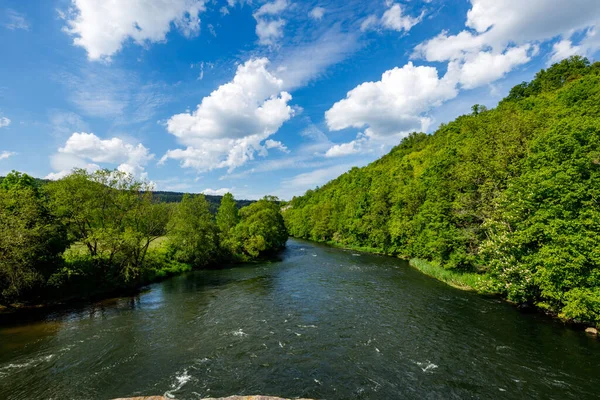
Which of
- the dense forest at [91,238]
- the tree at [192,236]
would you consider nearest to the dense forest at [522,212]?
the tree at [192,236]

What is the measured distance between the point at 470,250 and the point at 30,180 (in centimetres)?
5752

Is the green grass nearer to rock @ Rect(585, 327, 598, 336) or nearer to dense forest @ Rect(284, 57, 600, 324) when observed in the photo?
dense forest @ Rect(284, 57, 600, 324)

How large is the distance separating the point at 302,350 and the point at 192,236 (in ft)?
119

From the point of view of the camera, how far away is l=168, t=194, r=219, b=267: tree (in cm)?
4856

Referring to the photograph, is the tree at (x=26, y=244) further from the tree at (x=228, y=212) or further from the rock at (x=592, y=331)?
the tree at (x=228, y=212)

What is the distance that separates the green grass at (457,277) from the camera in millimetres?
28763

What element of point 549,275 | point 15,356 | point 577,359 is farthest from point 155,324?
point 549,275

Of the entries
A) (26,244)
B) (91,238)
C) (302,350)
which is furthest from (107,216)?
(302,350)

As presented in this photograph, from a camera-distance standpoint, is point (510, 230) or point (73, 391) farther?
point (510, 230)

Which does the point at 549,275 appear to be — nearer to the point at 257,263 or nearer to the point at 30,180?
the point at 257,263

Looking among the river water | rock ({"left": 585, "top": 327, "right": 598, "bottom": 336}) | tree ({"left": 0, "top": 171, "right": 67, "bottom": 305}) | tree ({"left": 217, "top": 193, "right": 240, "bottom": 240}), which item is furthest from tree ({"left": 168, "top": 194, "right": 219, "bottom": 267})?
rock ({"left": 585, "top": 327, "right": 598, "bottom": 336})

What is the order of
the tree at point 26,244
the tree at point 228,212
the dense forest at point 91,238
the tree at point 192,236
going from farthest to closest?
the tree at point 228,212, the tree at point 192,236, the dense forest at point 91,238, the tree at point 26,244

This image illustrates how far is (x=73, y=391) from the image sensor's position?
552 inches

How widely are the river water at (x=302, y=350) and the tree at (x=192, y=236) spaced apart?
1937 centimetres
